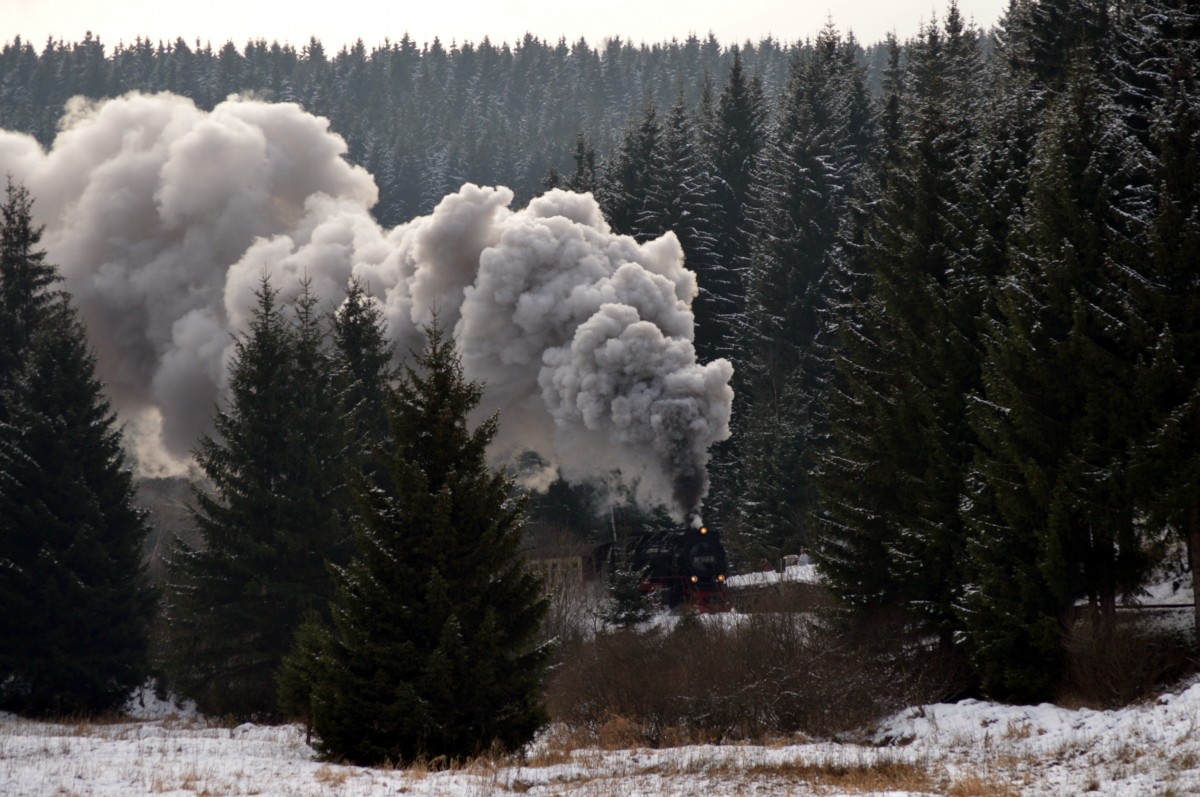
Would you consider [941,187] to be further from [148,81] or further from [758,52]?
[758,52]

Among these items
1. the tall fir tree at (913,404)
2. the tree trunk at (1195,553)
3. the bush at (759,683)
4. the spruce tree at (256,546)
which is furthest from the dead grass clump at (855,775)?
the spruce tree at (256,546)

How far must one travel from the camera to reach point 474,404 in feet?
53.6

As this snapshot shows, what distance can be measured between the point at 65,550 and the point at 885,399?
65.0 feet

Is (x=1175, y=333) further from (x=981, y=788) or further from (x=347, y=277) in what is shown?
(x=347, y=277)

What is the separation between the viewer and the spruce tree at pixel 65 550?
27094 mm

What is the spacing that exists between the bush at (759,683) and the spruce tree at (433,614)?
469 cm

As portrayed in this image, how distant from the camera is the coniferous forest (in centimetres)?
1520

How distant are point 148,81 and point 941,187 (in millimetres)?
110442

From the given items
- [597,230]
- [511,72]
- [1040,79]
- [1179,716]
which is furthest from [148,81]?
[1179,716]

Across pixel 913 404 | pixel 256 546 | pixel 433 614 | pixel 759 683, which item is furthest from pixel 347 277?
pixel 433 614

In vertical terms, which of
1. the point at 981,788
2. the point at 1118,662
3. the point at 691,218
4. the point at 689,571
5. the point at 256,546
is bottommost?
the point at 981,788

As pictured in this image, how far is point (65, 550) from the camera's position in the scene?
28031mm

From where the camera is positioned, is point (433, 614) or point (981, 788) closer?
point (981, 788)

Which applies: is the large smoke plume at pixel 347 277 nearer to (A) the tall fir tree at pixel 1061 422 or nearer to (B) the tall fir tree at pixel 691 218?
(B) the tall fir tree at pixel 691 218
